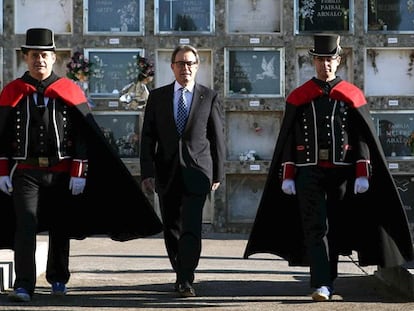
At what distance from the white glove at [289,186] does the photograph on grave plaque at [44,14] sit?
6.64m

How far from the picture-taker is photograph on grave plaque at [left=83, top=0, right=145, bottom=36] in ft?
37.5

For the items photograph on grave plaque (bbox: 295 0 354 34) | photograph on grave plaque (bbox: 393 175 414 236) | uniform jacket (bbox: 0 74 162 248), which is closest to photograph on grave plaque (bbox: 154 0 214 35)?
photograph on grave plaque (bbox: 295 0 354 34)

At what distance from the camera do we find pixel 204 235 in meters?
10.9

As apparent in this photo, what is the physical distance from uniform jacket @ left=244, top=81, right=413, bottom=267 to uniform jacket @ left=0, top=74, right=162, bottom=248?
0.70 meters

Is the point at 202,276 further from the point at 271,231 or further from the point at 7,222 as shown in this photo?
the point at 7,222

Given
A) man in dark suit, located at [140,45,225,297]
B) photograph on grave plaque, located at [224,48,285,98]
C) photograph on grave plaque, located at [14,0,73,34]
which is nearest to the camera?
man in dark suit, located at [140,45,225,297]

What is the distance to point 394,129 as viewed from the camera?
11320 mm

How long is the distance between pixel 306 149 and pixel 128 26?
6.43m

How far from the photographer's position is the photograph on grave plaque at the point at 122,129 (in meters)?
11.3

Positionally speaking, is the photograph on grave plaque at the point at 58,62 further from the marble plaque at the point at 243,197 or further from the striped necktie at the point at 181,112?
the striped necktie at the point at 181,112

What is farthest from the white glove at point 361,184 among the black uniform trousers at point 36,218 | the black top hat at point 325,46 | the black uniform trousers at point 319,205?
the black uniform trousers at point 36,218

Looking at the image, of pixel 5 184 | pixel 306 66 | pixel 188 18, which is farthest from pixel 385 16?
pixel 5 184

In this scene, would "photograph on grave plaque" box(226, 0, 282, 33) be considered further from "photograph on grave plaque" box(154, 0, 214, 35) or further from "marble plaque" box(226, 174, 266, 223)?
"marble plaque" box(226, 174, 266, 223)

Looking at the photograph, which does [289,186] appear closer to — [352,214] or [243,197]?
[352,214]
